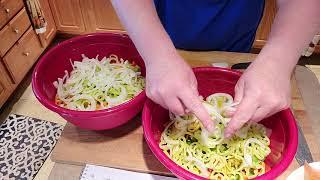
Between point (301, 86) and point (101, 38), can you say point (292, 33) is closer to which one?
point (301, 86)

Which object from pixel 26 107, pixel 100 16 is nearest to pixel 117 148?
pixel 26 107

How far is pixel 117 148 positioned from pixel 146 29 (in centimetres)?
28

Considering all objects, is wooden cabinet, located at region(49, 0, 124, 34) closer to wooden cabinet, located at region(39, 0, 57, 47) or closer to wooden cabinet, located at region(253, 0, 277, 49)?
wooden cabinet, located at region(39, 0, 57, 47)

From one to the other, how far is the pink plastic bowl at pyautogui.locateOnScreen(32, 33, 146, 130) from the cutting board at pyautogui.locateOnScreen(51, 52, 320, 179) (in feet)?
0.16

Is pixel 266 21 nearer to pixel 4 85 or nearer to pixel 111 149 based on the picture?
pixel 111 149

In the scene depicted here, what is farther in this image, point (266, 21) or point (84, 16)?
point (84, 16)

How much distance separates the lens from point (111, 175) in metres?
0.62

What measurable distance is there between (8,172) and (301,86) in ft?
4.39

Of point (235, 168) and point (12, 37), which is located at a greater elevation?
point (235, 168)

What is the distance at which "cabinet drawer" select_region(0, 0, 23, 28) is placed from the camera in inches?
63.1

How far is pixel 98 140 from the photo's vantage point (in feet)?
2.26

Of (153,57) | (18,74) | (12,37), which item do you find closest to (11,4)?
(12,37)

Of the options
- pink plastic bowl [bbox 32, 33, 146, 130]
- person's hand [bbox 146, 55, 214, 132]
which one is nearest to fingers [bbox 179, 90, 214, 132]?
person's hand [bbox 146, 55, 214, 132]

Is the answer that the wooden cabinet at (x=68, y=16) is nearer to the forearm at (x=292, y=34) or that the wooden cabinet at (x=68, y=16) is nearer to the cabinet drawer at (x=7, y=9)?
the cabinet drawer at (x=7, y=9)
